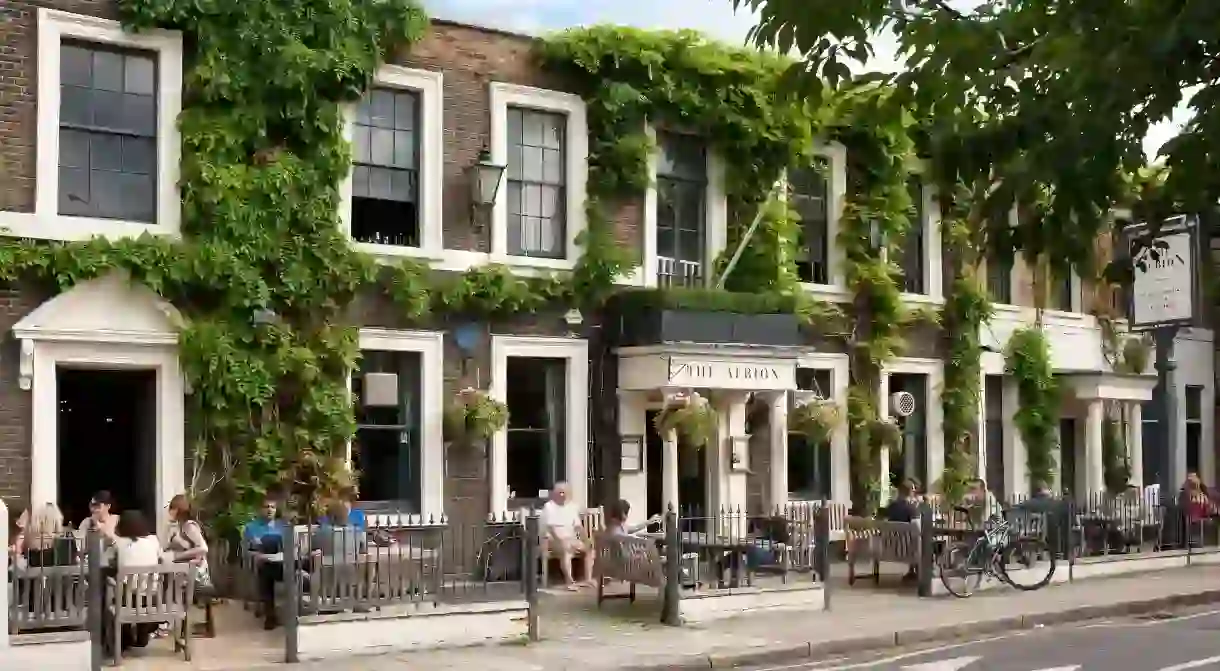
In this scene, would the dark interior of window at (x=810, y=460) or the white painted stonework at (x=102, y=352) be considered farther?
the dark interior of window at (x=810, y=460)

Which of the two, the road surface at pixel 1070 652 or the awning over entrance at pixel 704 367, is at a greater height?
the awning over entrance at pixel 704 367

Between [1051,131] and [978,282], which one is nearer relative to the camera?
[1051,131]

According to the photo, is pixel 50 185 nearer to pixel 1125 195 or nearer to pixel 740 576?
pixel 740 576

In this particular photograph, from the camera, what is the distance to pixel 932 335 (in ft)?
81.9

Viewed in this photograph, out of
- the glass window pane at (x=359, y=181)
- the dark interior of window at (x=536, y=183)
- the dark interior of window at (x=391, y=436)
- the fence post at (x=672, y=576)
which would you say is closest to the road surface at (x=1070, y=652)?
the fence post at (x=672, y=576)

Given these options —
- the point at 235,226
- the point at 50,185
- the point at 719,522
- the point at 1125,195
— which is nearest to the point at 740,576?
the point at 719,522

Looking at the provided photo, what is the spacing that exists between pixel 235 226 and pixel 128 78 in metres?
1.97

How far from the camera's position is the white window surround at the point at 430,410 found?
18.8 metres

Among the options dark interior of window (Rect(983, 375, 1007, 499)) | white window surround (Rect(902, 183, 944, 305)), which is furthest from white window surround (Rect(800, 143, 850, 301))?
dark interior of window (Rect(983, 375, 1007, 499))

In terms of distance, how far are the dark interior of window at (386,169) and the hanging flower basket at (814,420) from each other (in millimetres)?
6634

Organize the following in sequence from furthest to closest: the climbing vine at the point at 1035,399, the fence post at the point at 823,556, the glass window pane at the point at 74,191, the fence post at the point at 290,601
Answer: the climbing vine at the point at 1035,399 < the fence post at the point at 823,556 < the glass window pane at the point at 74,191 < the fence post at the point at 290,601

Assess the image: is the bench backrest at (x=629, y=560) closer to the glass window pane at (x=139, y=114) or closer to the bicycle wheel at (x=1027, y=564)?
the bicycle wheel at (x=1027, y=564)

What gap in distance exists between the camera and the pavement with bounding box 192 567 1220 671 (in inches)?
540

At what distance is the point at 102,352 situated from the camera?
1650 cm
